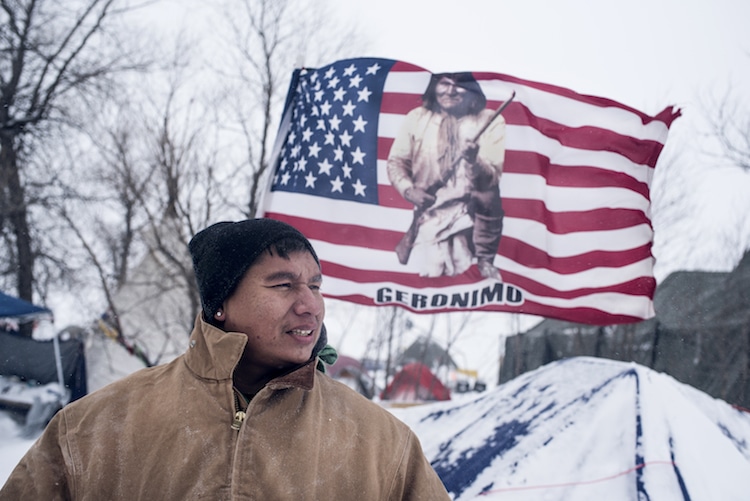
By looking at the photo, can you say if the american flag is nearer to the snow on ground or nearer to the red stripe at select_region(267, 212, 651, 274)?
the red stripe at select_region(267, 212, 651, 274)

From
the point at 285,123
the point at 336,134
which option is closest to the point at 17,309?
the point at 285,123

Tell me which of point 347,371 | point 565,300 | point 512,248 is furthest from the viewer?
point 347,371

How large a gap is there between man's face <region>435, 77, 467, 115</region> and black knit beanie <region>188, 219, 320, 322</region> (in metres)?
2.66

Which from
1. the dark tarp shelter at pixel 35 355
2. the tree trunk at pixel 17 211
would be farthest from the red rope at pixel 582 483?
the tree trunk at pixel 17 211

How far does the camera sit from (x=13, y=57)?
43.9 ft

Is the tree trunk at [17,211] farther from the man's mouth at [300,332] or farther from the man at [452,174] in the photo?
the man's mouth at [300,332]

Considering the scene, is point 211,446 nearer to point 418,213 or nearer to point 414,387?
point 418,213

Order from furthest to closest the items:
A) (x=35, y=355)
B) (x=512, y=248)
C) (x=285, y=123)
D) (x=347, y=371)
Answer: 1. (x=347, y=371)
2. (x=35, y=355)
3. (x=285, y=123)
4. (x=512, y=248)

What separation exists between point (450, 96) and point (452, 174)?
0.60 m

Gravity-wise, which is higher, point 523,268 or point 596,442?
point 523,268

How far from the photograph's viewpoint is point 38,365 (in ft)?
33.6

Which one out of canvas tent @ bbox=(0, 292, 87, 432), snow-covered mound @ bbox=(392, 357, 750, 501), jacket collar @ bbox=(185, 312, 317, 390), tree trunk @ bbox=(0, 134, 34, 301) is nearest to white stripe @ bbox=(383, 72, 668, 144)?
snow-covered mound @ bbox=(392, 357, 750, 501)

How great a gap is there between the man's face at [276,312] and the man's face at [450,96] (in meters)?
2.73

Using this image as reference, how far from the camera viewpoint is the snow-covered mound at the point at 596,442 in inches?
117
